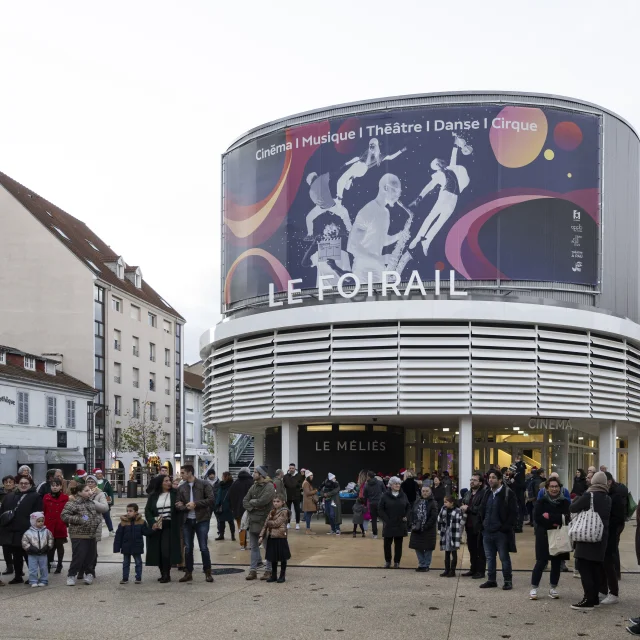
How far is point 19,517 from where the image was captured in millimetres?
15586

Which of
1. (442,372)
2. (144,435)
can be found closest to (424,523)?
(442,372)

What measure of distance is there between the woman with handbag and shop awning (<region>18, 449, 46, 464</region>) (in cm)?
3953

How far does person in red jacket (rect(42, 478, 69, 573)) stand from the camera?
Result: 16.9 m

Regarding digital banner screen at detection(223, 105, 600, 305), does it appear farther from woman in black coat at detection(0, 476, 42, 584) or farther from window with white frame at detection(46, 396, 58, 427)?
window with white frame at detection(46, 396, 58, 427)

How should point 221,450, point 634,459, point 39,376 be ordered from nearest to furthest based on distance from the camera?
point 634,459, point 221,450, point 39,376

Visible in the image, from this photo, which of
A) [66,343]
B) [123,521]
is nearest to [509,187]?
[123,521]

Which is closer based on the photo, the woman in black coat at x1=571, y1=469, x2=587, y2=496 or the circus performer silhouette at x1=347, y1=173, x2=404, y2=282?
the woman in black coat at x1=571, y1=469, x2=587, y2=496

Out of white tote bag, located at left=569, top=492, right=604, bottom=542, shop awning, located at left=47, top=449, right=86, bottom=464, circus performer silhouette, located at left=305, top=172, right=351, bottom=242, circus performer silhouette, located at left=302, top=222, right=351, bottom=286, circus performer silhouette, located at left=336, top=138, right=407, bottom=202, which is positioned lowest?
shop awning, located at left=47, top=449, right=86, bottom=464

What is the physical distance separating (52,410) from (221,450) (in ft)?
69.1

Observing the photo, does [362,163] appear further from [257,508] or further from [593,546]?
[593,546]

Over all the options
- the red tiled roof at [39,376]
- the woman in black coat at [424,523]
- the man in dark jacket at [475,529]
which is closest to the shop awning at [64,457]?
the red tiled roof at [39,376]

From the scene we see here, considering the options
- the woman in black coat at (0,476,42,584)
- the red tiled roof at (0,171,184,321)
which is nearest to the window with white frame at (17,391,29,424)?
the red tiled roof at (0,171,184,321)

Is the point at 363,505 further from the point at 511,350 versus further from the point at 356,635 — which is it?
the point at 356,635

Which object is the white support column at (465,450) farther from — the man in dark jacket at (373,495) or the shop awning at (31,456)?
the shop awning at (31,456)
